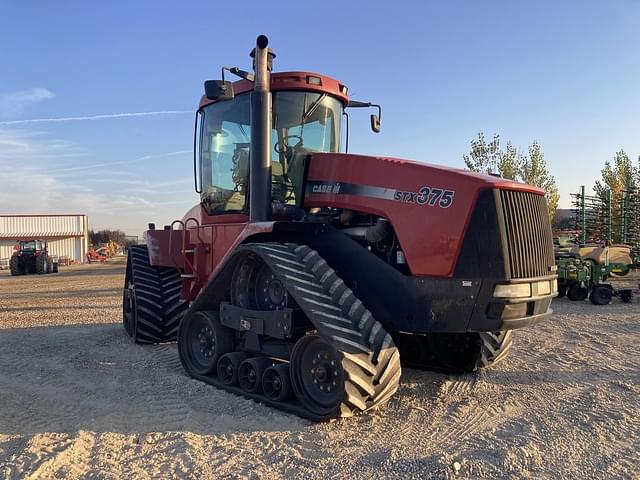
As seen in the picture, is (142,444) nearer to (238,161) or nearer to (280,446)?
(280,446)

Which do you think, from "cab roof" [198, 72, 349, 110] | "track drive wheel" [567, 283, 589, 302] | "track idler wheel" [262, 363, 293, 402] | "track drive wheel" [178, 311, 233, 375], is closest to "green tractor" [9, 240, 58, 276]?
"track drive wheel" [567, 283, 589, 302]

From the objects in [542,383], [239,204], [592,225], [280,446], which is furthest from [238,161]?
[592,225]

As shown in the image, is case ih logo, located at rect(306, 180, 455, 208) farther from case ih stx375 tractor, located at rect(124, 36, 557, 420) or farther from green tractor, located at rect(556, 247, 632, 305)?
green tractor, located at rect(556, 247, 632, 305)

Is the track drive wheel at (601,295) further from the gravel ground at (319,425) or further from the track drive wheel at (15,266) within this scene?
the track drive wheel at (15,266)

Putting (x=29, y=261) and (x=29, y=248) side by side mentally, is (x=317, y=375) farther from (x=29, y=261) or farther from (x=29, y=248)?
(x=29, y=248)

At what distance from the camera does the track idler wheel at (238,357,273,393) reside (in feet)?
17.7

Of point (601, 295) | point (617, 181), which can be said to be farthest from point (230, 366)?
point (617, 181)

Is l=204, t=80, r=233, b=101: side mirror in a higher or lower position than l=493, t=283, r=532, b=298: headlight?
higher

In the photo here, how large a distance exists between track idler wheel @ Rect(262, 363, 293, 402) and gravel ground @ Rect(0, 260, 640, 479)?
0.17 m

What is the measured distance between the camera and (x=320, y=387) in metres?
4.82

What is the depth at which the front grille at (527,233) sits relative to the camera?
467cm

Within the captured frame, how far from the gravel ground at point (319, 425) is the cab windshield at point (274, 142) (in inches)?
88.5

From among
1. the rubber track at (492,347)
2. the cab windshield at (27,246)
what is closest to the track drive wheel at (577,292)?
the rubber track at (492,347)

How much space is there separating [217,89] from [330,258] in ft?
6.79
